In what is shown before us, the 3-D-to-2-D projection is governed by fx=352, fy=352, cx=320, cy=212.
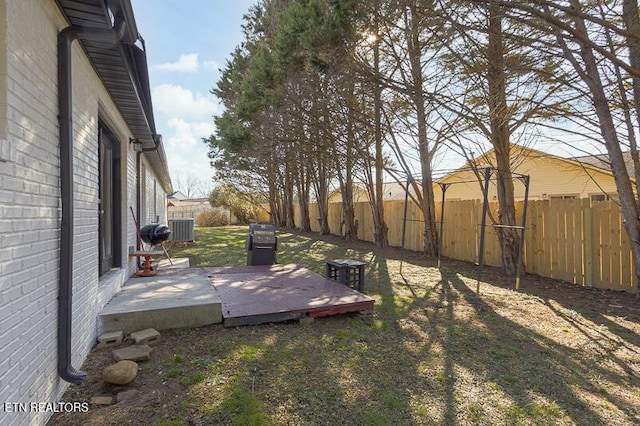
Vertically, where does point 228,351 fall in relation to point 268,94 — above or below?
below

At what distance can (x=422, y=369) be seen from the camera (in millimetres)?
2971

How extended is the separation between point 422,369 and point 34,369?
8.83ft

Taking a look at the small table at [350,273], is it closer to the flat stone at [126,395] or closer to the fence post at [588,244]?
the flat stone at [126,395]

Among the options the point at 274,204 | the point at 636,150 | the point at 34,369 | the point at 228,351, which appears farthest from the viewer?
the point at 274,204

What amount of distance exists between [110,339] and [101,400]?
36.2 inches

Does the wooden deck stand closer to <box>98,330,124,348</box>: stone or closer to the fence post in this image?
<box>98,330,124,348</box>: stone

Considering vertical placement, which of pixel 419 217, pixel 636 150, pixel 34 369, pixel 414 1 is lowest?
pixel 34 369

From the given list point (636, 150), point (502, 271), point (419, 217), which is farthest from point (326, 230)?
point (636, 150)

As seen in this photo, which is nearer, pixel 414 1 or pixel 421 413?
pixel 421 413

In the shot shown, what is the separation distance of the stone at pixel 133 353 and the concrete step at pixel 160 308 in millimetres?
400

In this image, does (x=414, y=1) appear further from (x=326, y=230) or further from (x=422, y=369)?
(x=326, y=230)

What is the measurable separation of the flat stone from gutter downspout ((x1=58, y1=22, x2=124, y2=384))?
0.26m

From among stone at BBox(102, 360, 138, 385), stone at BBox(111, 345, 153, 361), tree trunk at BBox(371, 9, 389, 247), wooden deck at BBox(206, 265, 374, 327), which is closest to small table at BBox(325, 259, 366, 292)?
wooden deck at BBox(206, 265, 374, 327)

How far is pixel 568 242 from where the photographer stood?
618cm
